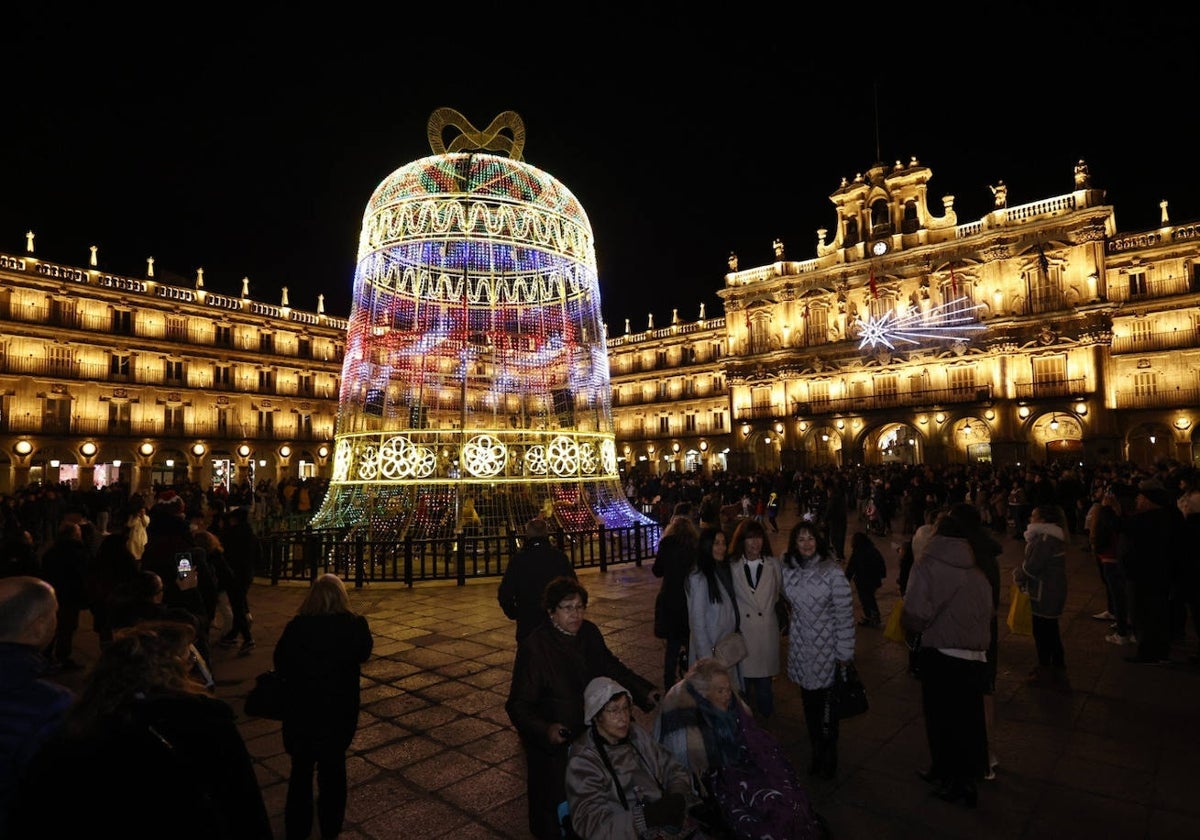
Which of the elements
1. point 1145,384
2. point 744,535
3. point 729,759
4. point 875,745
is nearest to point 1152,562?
point 875,745

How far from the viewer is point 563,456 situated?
11617mm

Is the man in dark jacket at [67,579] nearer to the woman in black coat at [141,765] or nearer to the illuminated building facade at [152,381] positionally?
the woman in black coat at [141,765]

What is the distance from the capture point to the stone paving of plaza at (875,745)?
11.9 ft

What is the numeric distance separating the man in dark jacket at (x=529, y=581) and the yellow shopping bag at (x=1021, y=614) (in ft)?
13.9

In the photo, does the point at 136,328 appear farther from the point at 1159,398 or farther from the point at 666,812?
the point at 1159,398

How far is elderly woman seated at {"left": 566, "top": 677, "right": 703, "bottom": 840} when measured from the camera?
2.47 meters

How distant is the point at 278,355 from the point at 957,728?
4419cm

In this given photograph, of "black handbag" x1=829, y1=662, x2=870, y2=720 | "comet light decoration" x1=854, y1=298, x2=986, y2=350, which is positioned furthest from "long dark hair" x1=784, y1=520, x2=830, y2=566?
"comet light decoration" x1=854, y1=298, x2=986, y2=350

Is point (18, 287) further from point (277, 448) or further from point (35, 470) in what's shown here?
point (277, 448)

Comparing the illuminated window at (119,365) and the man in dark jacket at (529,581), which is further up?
the illuminated window at (119,365)

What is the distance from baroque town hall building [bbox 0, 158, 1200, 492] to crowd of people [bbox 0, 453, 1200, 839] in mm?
29773

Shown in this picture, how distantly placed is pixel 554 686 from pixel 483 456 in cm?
808

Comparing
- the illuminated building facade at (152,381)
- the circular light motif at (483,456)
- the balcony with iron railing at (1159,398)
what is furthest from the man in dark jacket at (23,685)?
the balcony with iron railing at (1159,398)

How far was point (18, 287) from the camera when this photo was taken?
103ft
